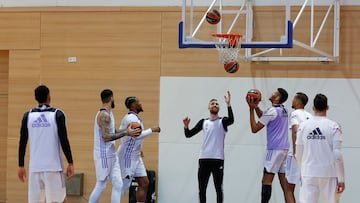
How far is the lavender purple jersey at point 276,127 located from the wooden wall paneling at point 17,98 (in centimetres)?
483

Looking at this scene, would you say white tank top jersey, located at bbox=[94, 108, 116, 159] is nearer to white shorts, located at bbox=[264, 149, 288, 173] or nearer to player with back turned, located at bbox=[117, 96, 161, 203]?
player with back turned, located at bbox=[117, 96, 161, 203]

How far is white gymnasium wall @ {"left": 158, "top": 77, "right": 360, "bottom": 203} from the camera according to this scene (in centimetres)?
1235

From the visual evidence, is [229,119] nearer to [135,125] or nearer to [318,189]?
[135,125]

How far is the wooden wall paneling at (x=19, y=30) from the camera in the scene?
13.4m

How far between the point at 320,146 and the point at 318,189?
51cm

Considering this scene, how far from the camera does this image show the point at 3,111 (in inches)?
548

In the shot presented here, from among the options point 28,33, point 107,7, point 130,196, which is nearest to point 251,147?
point 130,196

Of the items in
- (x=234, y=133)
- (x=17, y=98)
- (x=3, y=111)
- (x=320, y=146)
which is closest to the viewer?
(x=320, y=146)

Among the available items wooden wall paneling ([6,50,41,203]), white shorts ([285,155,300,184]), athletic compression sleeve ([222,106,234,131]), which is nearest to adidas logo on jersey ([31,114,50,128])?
athletic compression sleeve ([222,106,234,131])

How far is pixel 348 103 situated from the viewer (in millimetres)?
12375

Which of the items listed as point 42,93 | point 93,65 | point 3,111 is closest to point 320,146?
point 42,93

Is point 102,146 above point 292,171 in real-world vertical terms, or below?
above

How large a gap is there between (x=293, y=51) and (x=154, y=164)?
3.21m

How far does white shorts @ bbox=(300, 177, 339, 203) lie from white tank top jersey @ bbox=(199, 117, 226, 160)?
2536 millimetres
